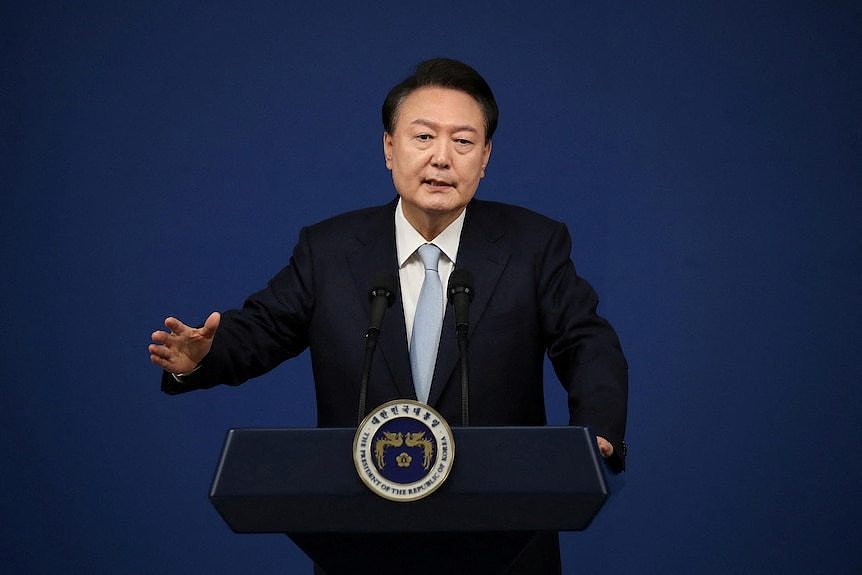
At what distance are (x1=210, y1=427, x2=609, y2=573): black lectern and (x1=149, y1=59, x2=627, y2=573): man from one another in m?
0.48

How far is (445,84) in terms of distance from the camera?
1758 mm

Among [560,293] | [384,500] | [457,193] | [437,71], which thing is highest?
[437,71]

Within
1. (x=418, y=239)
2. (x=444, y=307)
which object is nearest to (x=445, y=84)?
(x=418, y=239)

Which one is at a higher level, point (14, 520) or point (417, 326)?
point (417, 326)

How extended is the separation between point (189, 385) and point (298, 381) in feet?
5.38

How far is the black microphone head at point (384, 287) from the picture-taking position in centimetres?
138

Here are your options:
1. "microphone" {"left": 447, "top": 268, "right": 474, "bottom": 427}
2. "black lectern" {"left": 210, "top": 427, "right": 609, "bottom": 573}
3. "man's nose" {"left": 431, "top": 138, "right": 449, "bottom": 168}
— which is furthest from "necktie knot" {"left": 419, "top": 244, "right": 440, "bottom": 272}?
"black lectern" {"left": 210, "top": 427, "right": 609, "bottom": 573}

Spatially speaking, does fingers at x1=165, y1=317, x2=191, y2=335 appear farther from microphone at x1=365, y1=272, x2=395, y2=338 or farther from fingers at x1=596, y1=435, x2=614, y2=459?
fingers at x1=596, y1=435, x2=614, y2=459

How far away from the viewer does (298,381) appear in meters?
3.12

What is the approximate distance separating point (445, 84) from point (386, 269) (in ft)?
1.14

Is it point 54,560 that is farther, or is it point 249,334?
point 54,560

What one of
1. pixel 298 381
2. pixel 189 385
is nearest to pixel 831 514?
pixel 298 381

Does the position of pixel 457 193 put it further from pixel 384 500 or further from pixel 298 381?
pixel 298 381

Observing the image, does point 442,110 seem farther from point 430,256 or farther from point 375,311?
point 375,311
